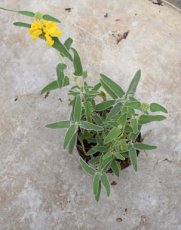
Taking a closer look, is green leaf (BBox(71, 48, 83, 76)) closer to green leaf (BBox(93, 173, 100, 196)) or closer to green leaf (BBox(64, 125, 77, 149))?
green leaf (BBox(64, 125, 77, 149))

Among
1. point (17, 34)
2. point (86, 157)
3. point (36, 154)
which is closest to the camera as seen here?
point (86, 157)

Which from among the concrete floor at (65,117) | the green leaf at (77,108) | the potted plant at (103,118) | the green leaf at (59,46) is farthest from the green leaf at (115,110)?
the concrete floor at (65,117)

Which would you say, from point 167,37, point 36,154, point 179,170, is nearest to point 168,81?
point 167,37

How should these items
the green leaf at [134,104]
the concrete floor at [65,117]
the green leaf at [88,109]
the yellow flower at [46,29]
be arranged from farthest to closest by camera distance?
the concrete floor at [65,117]
the green leaf at [88,109]
the green leaf at [134,104]
the yellow flower at [46,29]

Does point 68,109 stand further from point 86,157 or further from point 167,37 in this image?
point 167,37

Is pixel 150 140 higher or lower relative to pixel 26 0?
lower

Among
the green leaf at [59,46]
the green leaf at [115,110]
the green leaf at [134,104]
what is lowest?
the green leaf at [115,110]

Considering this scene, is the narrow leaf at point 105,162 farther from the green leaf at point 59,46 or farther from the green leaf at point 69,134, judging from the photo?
the green leaf at point 59,46

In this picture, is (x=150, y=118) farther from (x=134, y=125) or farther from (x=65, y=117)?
(x=65, y=117)
